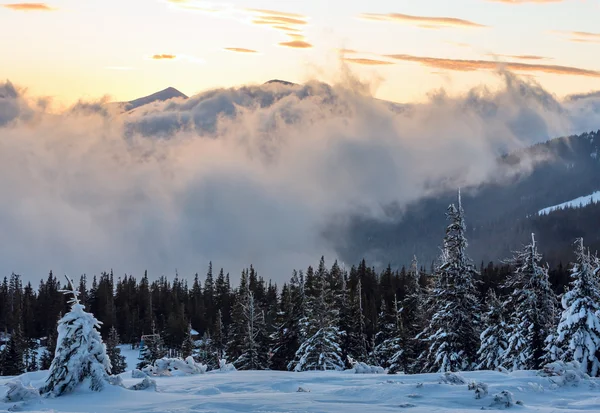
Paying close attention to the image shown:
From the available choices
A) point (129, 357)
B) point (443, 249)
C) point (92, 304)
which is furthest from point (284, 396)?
point (92, 304)

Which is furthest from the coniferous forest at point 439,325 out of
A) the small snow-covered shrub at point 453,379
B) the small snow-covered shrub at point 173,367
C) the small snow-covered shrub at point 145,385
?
the small snow-covered shrub at point 453,379

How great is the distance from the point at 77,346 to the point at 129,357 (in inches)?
4673

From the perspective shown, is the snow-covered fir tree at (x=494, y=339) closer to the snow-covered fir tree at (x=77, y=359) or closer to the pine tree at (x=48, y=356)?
the snow-covered fir tree at (x=77, y=359)

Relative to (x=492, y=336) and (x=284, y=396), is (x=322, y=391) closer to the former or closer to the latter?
(x=284, y=396)

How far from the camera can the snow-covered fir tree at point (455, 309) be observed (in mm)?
44219

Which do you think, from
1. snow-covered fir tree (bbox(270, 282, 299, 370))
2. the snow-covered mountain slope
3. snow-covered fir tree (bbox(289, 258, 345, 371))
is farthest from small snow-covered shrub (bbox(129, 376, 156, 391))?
snow-covered fir tree (bbox(270, 282, 299, 370))

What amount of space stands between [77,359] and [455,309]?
27638mm

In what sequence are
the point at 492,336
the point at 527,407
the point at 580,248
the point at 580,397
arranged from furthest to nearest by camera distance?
the point at 492,336
the point at 580,248
the point at 580,397
the point at 527,407

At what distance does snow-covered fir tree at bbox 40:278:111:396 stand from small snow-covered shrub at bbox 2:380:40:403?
41.9 inches

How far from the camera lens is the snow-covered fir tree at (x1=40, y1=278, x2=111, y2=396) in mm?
21750

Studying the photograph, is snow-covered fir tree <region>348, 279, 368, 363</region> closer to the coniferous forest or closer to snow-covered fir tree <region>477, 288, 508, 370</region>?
the coniferous forest

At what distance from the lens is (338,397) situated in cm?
2030

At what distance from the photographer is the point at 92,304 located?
164875 mm

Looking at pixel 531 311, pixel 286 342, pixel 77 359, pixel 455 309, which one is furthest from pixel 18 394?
pixel 286 342
